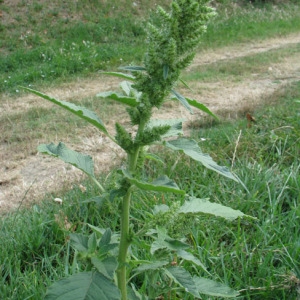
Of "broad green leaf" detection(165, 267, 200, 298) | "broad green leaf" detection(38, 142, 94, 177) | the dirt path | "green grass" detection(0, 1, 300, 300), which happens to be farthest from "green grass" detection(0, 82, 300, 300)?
the dirt path

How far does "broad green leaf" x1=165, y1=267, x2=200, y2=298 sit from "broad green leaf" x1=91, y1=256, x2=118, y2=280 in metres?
0.19

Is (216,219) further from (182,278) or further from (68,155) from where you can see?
(68,155)

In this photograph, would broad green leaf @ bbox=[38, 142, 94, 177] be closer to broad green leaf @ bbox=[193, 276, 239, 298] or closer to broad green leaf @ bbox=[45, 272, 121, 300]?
broad green leaf @ bbox=[45, 272, 121, 300]

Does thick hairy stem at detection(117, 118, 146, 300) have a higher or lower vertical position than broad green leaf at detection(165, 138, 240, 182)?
lower

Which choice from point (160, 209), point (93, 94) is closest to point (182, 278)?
point (160, 209)

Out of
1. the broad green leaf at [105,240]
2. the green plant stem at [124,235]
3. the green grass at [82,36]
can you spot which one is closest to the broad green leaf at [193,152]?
the green plant stem at [124,235]

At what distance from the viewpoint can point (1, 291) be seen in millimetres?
1743

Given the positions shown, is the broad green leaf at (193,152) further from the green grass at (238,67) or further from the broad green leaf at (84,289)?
the green grass at (238,67)

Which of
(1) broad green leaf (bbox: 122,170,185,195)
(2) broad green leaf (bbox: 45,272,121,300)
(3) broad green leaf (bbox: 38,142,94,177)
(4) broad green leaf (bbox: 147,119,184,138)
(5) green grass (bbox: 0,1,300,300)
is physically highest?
(4) broad green leaf (bbox: 147,119,184,138)

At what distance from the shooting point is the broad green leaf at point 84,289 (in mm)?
1073

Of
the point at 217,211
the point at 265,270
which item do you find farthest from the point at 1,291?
the point at 265,270

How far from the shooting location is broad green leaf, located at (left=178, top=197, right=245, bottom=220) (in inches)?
52.7

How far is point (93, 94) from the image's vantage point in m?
5.32

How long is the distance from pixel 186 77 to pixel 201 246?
4.33 metres
